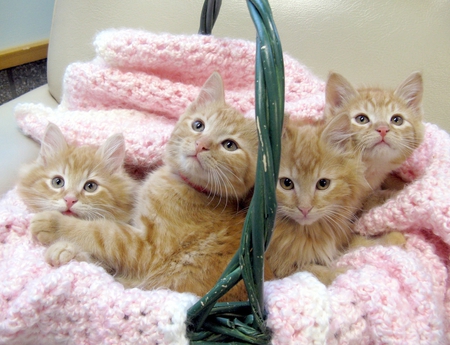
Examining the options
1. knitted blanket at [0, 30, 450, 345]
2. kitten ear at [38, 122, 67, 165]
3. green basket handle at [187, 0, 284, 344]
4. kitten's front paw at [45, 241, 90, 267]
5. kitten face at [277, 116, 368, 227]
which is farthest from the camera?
kitten ear at [38, 122, 67, 165]

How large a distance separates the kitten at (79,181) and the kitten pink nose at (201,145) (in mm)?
318

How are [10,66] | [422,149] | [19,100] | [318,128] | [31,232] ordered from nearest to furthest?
[31,232], [318,128], [422,149], [19,100], [10,66]

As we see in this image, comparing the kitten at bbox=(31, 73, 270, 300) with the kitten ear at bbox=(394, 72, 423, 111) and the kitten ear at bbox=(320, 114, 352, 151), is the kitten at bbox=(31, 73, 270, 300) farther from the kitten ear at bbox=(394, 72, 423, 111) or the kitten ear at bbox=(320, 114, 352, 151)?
the kitten ear at bbox=(394, 72, 423, 111)

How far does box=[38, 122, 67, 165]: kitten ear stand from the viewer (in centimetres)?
123

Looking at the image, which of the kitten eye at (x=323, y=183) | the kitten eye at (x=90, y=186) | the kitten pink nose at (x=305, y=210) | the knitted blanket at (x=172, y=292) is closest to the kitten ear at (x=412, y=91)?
the knitted blanket at (x=172, y=292)

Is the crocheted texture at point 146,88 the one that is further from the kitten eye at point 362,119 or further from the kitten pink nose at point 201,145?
the kitten pink nose at point 201,145

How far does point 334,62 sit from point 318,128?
0.65 metres

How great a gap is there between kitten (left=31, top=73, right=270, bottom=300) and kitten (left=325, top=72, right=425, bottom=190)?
0.31 metres

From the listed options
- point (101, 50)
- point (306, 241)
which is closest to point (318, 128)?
point (306, 241)

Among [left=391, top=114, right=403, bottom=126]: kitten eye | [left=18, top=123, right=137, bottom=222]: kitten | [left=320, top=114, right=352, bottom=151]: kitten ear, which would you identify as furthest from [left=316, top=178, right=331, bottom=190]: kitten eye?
[left=18, top=123, right=137, bottom=222]: kitten

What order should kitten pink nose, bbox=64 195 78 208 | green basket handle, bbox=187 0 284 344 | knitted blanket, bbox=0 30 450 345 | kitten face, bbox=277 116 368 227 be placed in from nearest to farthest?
green basket handle, bbox=187 0 284 344
knitted blanket, bbox=0 30 450 345
kitten face, bbox=277 116 368 227
kitten pink nose, bbox=64 195 78 208

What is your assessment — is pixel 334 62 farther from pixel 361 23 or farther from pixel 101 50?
pixel 101 50

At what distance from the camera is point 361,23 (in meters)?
1.56

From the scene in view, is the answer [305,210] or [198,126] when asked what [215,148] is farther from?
[305,210]
